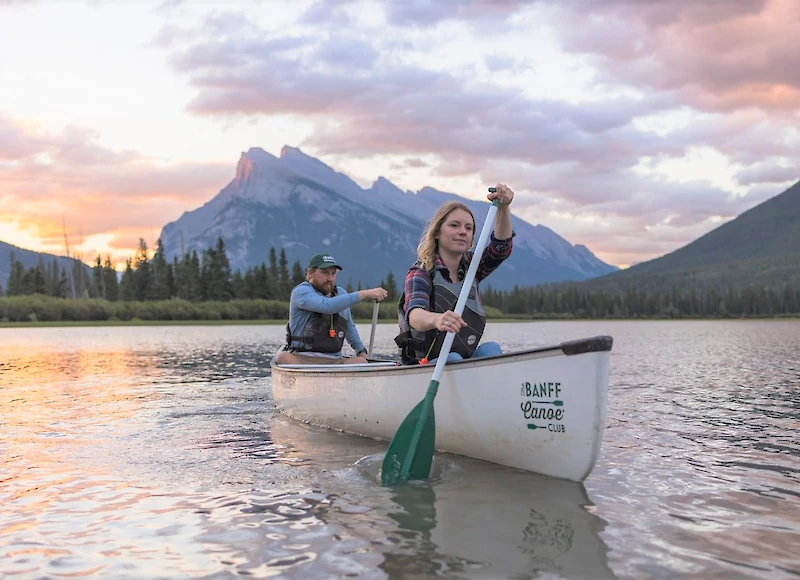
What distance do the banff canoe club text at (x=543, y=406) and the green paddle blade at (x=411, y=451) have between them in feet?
3.55

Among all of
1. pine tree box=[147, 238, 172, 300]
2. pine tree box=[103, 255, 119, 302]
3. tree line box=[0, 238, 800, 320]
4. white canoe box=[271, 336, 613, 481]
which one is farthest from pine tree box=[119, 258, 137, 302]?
white canoe box=[271, 336, 613, 481]

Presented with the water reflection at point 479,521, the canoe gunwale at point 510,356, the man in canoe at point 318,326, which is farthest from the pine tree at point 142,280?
the water reflection at point 479,521

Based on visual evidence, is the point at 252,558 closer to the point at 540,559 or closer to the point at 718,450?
the point at 540,559

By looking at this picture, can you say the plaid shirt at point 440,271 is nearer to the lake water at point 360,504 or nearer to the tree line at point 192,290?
the lake water at point 360,504

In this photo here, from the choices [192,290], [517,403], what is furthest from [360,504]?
[192,290]

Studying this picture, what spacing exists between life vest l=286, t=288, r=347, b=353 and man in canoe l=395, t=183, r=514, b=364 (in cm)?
373

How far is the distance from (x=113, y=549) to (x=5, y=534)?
42.3 inches

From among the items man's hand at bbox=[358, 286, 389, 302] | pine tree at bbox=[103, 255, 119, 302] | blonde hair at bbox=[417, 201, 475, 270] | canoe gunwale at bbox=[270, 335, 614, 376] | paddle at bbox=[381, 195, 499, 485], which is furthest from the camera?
pine tree at bbox=[103, 255, 119, 302]

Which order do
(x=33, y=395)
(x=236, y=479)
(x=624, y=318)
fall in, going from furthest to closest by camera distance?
(x=624, y=318) < (x=33, y=395) < (x=236, y=479)

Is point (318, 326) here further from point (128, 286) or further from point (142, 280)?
point (128, 286)

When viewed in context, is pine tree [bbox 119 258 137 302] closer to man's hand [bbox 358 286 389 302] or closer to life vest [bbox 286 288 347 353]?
life vest [bbox 286 288 347 353]

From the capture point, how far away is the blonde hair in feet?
27.4

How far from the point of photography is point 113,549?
536 centimetres

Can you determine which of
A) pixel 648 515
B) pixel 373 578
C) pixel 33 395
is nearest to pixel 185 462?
pixel 373 578
